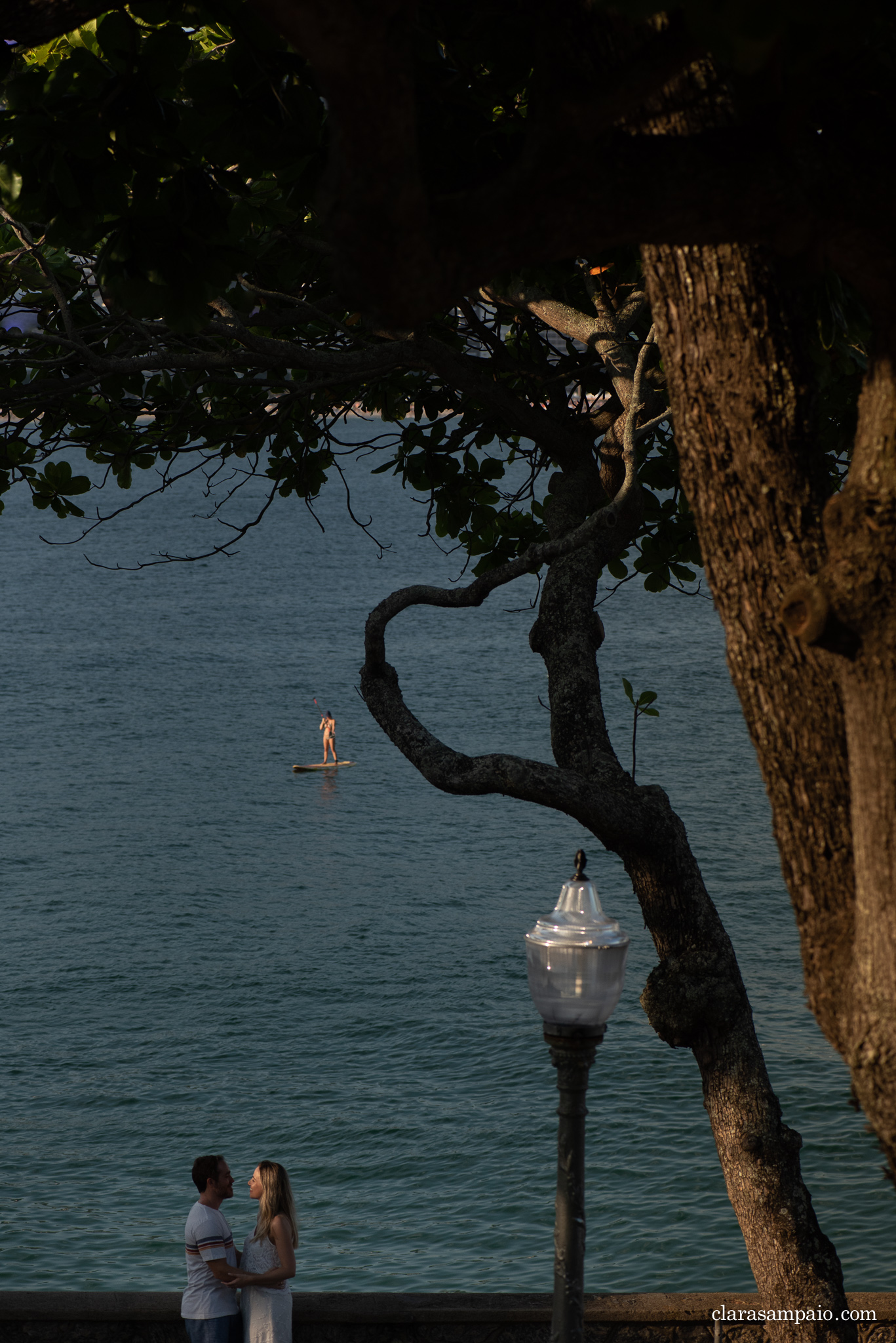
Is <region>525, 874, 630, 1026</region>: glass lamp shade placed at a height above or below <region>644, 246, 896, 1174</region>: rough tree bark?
below

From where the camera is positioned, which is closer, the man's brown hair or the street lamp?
the street lamp

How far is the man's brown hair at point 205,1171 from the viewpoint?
7316 millimetres

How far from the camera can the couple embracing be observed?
702 cm

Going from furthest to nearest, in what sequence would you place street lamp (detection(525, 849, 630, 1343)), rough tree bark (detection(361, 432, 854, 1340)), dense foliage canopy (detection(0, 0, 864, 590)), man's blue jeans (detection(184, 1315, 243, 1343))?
1. man's blue jeans (detection(184, 1315, 243, 1343))
2. rough tree bark (detection(361, 432, 854, 1340))
3. street lamp (detection(525, 849, 630, 1343))
4. dense foliage canopy (detection(0, 0, 864, 590))

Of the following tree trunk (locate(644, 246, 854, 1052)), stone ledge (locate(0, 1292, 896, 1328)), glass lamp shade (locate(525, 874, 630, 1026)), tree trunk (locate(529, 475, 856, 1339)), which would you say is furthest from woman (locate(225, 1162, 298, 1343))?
tree trunk (locate(644, 246, 854, 1052))

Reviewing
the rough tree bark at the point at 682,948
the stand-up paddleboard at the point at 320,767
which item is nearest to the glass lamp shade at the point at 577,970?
the rough tree bark at the point at 682,948

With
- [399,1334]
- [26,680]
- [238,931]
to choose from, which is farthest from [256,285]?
[26,680]

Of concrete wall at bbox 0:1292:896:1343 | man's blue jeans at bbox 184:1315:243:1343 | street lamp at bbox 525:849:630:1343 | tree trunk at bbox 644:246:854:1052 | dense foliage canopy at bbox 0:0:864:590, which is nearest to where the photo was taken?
tree trunk at bbox 644:246:854:1052

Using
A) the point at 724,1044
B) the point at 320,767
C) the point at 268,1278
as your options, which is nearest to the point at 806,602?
the point at 724,1044

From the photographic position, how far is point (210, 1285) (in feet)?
23.2

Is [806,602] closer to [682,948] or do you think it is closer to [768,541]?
[768,541]

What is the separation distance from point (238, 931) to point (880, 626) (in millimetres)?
35633

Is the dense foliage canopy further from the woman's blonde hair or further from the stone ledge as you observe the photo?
the stone ledge

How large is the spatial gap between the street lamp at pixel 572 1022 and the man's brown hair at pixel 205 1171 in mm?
2632
